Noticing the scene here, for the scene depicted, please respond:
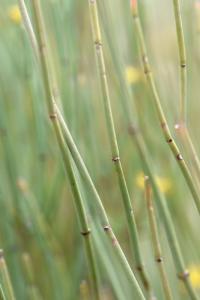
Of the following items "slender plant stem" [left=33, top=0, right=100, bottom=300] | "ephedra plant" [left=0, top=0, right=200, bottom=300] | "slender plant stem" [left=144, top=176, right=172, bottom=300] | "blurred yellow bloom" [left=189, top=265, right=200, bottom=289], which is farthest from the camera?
"blurred yellow bloom" [left=189, top=265, right=200, bottom=289]

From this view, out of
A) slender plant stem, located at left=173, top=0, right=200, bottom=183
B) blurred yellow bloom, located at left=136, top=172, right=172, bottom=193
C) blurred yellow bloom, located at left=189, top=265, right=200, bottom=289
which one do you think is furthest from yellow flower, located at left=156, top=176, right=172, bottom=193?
slender plant stem, located at left=173, top=0, right=200, bottom=183

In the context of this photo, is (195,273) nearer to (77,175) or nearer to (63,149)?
(77,175)

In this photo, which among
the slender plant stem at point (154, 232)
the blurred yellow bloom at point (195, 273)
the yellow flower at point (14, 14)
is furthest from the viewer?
the yellow flower at point (14, 14)

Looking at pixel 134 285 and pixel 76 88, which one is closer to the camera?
pixel 134 285

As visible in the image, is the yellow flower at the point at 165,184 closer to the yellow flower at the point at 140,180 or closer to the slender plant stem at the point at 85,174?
the yellow flower at the point at 140,180

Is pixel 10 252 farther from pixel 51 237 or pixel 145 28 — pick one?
pixel 145 28

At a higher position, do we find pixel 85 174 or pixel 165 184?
pixel 165 184

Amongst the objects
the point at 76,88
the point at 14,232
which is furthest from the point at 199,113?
the point at 14,232

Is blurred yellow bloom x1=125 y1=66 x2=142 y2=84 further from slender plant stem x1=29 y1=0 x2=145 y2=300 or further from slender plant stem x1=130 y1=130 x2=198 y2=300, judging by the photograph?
slender plant stem x1=29 y1=0 x2=145 y2=300

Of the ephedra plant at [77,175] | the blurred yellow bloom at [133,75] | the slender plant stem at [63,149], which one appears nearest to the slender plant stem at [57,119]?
the slender plant stem at [63,149]

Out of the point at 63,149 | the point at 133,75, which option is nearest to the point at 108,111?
the point at 63,149

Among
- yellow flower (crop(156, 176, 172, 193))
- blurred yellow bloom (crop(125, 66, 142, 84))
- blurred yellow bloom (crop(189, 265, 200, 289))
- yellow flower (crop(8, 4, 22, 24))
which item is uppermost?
yellow flower (crop(8, 4, 22, 24))
